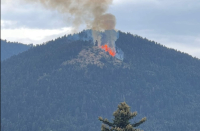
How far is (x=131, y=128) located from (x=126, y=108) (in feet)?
9.83

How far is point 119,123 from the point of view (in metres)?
80.2

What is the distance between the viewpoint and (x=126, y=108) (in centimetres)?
7956

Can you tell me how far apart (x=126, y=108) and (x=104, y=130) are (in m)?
4.17

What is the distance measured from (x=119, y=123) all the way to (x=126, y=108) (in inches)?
93.6

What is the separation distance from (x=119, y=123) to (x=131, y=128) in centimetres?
269

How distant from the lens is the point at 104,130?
7931 centimetres

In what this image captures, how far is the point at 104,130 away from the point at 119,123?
7.87 ft
